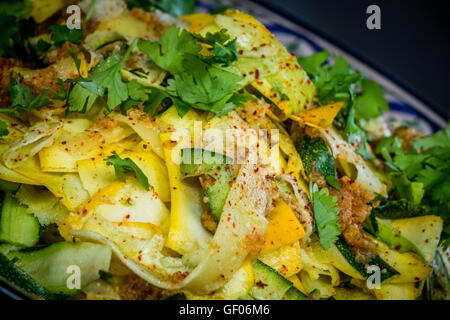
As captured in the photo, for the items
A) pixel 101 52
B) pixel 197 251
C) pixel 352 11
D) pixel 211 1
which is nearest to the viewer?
pixel 197 251

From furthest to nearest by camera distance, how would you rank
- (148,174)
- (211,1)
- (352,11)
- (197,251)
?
1. (352,11)
2. (211,1)
3. (148,174)
4. (197,251)

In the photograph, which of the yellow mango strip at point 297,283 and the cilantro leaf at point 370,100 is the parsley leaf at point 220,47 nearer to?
the yellow mango strip at point 297,283

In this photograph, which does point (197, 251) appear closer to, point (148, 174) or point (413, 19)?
point (148, 174)

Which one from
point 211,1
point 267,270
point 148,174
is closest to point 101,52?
point 148,174

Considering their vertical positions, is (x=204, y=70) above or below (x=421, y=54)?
above

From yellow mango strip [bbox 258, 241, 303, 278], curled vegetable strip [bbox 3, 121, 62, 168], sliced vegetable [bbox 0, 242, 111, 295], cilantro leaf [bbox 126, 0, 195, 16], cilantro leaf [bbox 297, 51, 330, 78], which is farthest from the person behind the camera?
cilantro leaf [bbox 126, 0, 195, 16]

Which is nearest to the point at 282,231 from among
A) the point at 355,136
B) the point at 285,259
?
the point at 285,259

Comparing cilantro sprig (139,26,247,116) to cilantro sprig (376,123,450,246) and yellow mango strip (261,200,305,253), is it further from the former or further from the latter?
cilantro sprig (376,123,450,246)

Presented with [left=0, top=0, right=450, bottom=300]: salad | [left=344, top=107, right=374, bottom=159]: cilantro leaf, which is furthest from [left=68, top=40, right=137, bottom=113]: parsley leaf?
[left=344, top=107, right=374, bottom=159]: cilantro leaf
